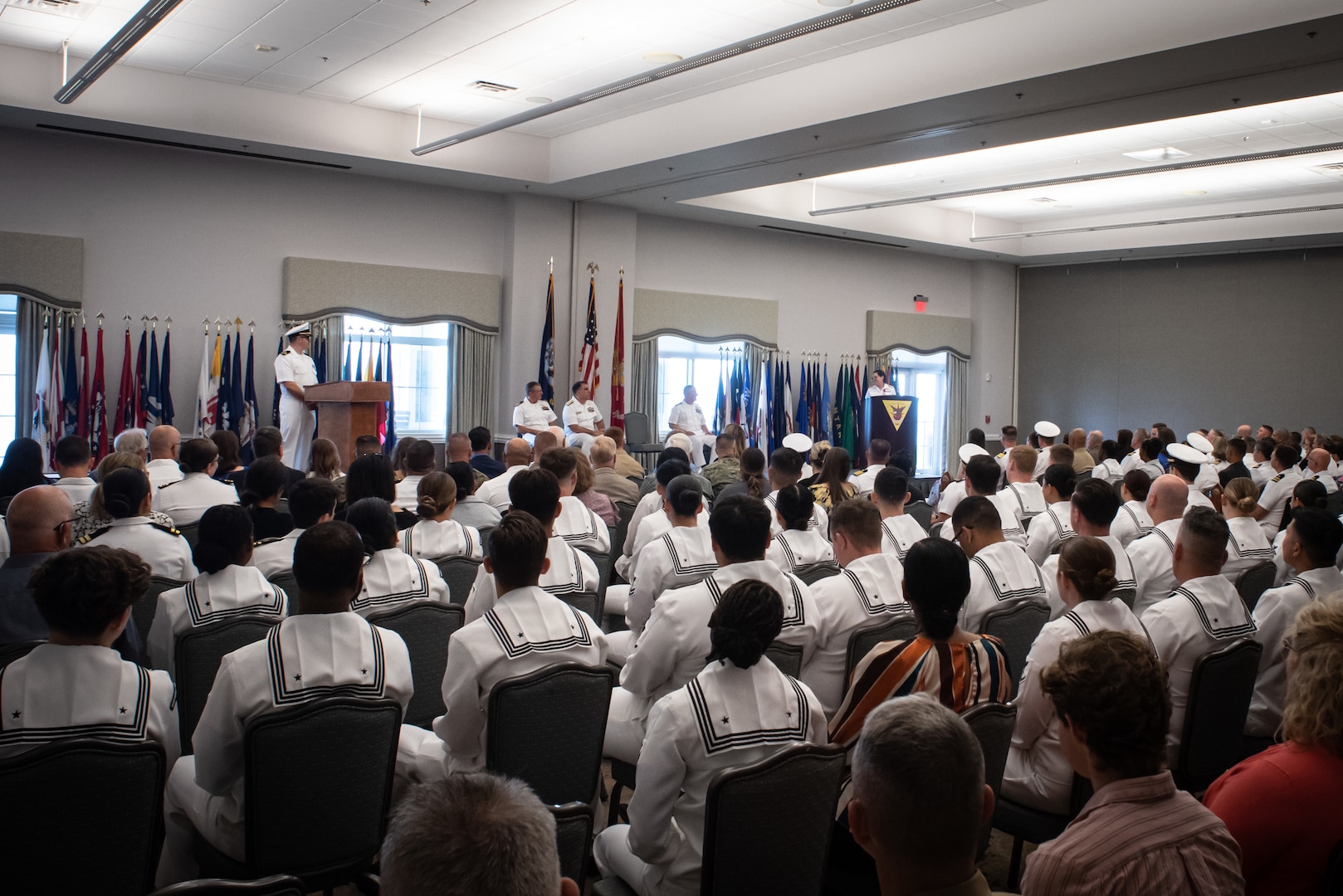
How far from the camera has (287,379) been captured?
949 cm

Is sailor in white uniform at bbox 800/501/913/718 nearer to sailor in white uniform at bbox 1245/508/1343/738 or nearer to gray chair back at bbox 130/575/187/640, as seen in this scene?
sailor in white uniform at bbox 1245/508/1343/738

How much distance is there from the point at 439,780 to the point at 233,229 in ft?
32.4

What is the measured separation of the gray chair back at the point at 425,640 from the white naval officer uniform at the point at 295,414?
21.8 feet

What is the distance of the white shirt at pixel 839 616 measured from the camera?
11.1 feet

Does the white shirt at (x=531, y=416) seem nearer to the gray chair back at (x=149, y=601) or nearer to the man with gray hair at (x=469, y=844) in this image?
the gray chair back at (x=149, y=601)

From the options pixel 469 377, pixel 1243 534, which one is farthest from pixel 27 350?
pixel 1243 534

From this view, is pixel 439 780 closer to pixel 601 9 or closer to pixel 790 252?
pixel 601 9

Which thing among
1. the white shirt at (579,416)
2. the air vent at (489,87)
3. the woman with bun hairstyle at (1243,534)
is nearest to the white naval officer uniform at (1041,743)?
the woman with bun hairstyle at (1243,534)

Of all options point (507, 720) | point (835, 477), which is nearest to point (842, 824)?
point (507, 720)

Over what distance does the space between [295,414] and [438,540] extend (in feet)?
19.7

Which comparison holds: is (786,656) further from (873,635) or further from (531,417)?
(531,417)

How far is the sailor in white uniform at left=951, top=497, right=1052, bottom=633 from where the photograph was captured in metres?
3.68

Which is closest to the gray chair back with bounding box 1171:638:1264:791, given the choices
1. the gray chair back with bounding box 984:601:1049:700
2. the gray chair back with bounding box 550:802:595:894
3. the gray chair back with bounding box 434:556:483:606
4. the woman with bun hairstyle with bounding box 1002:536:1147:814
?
the woman with bun hairstyle with bounding box 1002:536:1147:814

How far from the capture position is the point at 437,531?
4.28 metres
